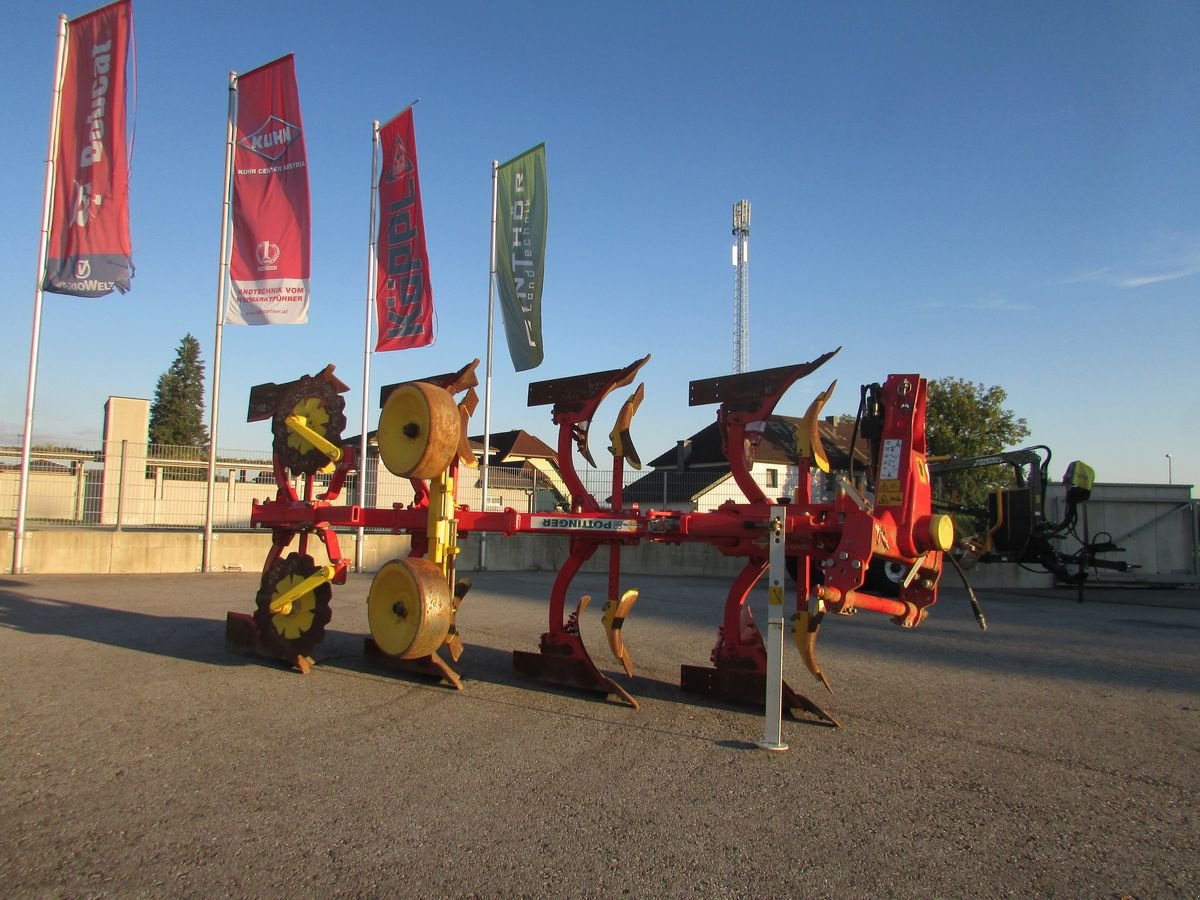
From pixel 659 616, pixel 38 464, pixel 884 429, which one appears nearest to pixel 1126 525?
pixel 659 616

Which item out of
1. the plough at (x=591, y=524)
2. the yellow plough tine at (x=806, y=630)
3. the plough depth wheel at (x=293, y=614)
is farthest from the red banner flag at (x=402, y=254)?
the yellow plough tine at (x=806, y=630)

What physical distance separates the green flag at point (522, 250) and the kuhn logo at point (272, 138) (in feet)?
14.9

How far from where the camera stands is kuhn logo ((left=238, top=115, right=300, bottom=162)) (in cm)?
1511

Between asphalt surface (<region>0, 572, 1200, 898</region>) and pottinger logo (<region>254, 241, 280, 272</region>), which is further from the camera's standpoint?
pottinger logo (<region>254, 241, 280, 272</region>)

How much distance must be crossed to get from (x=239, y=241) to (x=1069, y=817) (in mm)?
15324

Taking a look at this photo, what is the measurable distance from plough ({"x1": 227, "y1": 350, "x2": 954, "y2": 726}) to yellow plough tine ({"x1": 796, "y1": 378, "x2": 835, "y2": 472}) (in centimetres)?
2

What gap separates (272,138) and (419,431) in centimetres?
1214

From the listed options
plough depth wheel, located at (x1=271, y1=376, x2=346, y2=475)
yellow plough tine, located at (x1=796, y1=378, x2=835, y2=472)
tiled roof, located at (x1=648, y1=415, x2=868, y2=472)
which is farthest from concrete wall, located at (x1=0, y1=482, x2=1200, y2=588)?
tiled roof, located at (x1=648, y1=415, x2=868, y2=472)

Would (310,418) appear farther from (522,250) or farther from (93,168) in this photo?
(522,250)

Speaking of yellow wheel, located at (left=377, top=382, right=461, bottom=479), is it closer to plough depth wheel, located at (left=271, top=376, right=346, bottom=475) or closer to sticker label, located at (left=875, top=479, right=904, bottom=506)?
plough depth wheel, located at (left=271, top=376, right=346, bottom=475)

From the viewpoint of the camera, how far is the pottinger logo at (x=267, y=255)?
14992 millimetres

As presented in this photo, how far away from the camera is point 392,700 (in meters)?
6.01

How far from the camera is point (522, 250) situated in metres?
17.6

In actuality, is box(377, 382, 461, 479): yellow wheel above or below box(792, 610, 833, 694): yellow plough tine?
above
